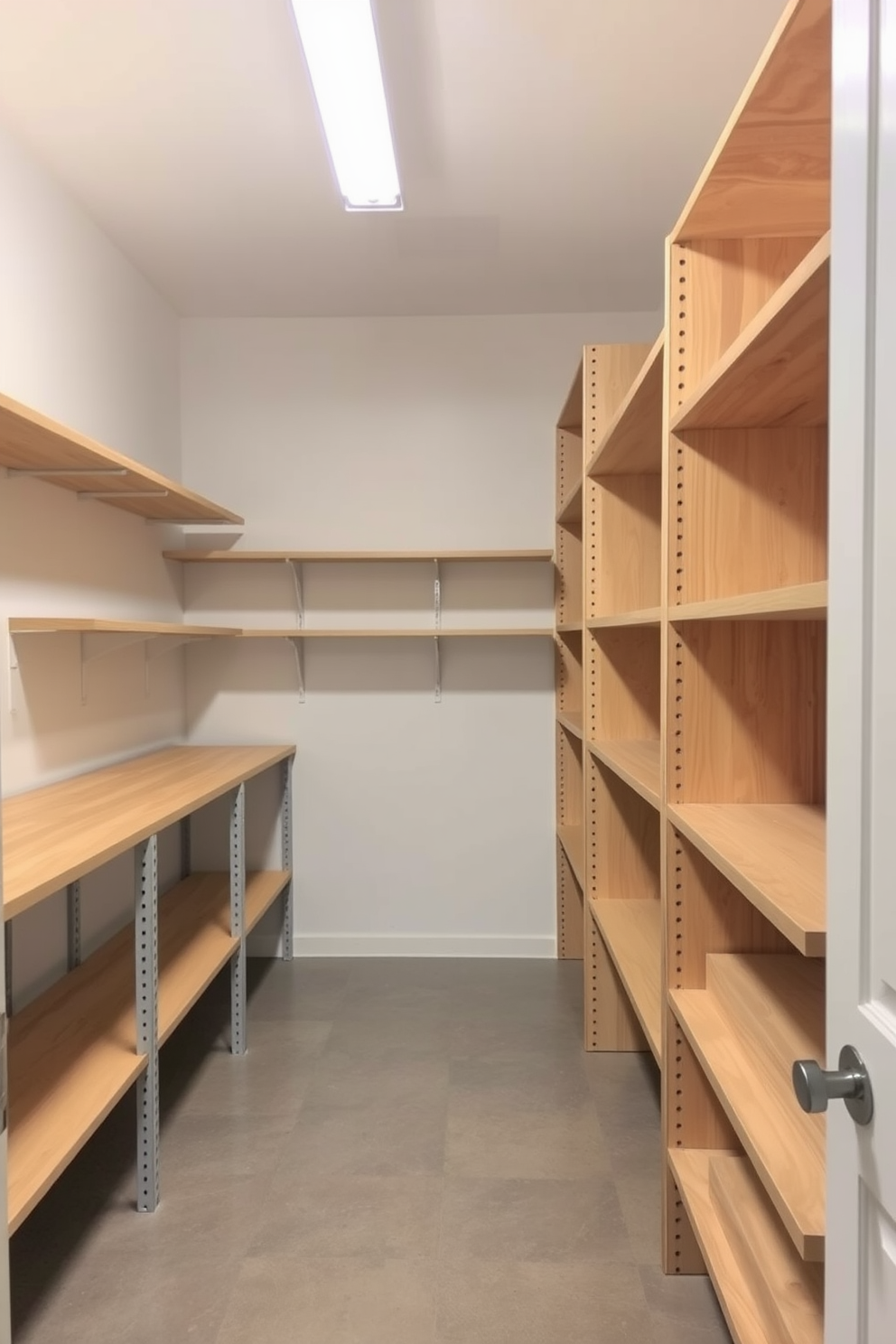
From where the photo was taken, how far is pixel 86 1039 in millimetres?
2059

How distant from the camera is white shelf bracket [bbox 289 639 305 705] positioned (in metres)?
3.68

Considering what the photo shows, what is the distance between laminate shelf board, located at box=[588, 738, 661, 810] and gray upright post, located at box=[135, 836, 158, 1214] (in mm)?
1162

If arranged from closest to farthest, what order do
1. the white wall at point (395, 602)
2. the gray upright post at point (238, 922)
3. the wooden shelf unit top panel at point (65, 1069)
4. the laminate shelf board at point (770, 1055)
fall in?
the laminate shelf board at point (770, 1055), the wooden shelf unit top panel at point (65, 1069), the gray upright post at point (238, 922), the white wall at point (395, 602)

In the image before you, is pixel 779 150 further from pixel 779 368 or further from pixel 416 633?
pixel 416 633

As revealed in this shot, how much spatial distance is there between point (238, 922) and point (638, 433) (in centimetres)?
200

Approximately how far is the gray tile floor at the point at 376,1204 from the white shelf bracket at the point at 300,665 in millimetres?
1345

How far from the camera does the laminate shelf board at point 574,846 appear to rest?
9.73 feet

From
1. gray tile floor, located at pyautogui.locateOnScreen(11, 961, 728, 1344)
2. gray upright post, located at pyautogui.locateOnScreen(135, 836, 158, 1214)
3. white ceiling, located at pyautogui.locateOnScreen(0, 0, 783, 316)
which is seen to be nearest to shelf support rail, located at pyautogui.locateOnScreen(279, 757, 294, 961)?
gray tile floor, located at pyautogui.locateOnScreen(11, 961, 728, 1344)

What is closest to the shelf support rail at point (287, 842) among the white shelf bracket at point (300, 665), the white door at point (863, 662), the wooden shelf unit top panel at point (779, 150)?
the white shelf bracket at point (300, 665)

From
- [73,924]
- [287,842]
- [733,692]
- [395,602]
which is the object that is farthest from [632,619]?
[287,842]

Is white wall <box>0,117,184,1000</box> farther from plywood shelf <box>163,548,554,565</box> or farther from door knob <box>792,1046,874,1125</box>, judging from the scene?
door knob <box>792,1046,874,1125</box>

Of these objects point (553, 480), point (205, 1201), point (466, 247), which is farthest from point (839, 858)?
point (553, 480)

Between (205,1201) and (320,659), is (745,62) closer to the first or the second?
(320,659)

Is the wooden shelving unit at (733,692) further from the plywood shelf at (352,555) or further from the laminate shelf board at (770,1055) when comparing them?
the plywood shelf at (352,555)
